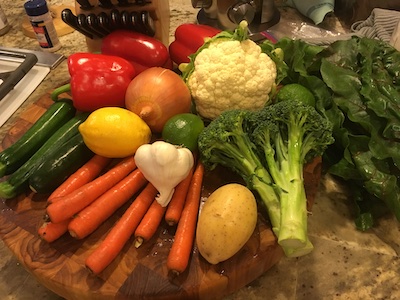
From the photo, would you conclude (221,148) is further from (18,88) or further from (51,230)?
(18,88)

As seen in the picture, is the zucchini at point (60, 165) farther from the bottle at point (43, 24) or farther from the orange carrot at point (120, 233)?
the bottle at point (43, 24)

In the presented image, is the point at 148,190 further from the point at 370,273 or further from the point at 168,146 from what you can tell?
the point at 370,273

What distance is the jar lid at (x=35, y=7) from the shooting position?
1.21 meters

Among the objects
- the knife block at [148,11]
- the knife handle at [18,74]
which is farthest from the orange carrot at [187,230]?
the knife handle at [18,74]

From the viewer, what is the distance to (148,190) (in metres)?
0.77

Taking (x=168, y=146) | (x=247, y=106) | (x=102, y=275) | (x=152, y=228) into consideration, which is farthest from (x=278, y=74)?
(x=102, y=275)

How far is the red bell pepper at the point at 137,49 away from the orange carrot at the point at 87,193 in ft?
1.18

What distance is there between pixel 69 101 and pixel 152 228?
46 cm

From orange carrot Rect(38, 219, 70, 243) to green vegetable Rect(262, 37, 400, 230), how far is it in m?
0.61

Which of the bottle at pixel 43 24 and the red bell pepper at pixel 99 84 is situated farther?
the bottle at pixel 43 24

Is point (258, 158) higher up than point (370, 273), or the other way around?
point (258, 158)

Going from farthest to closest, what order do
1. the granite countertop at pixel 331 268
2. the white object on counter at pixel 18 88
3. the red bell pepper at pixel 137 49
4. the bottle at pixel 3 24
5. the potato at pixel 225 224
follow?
the bottle at pixel 3 24
the white object on counter at pixel 18 88
the red bell pepper at pixel 137 49
the granite countertop at pixel 331 268
the potato at pixel 225 224

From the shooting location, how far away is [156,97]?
84cm

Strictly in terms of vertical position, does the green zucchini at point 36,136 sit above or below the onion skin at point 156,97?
below
